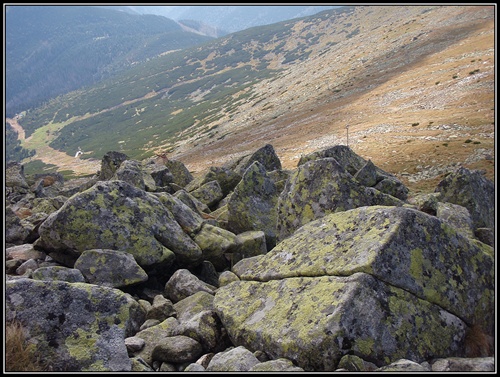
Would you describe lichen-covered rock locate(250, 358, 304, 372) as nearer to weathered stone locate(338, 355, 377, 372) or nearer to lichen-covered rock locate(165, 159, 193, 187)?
weathered stone locate(338, 355, 377, 372)

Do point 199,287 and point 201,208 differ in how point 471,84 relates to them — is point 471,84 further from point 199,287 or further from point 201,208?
point 199,287

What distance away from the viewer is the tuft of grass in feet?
23.2

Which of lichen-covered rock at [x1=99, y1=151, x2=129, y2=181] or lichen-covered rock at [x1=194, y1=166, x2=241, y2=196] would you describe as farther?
lichen-covered rock at [x1=99, y1=151, x2=129, y2=181]

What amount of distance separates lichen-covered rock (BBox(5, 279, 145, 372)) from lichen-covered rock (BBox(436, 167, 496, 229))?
20.0m

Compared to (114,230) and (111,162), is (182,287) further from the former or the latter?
(111,162)

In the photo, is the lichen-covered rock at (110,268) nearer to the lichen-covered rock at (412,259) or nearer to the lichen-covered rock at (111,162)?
the lichen-covered rock at (412,259)

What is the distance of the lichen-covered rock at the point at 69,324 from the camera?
26.0ft

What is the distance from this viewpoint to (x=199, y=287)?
13.4m

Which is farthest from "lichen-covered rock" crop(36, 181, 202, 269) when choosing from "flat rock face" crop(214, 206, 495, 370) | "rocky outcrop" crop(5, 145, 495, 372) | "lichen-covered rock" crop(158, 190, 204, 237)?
"flat rock face" crop(214, 206, 495, 370)

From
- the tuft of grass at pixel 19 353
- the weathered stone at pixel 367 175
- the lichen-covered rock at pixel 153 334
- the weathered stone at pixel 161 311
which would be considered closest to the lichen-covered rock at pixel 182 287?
the weathered stone at pixel 161 311

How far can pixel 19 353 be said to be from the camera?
727cm

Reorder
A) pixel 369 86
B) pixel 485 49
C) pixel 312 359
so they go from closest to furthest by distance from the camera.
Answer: pixel 312 359 → pixel 485 49 → pixel 369 86

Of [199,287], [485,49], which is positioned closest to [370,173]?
[199,287]

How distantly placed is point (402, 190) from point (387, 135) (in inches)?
2131
